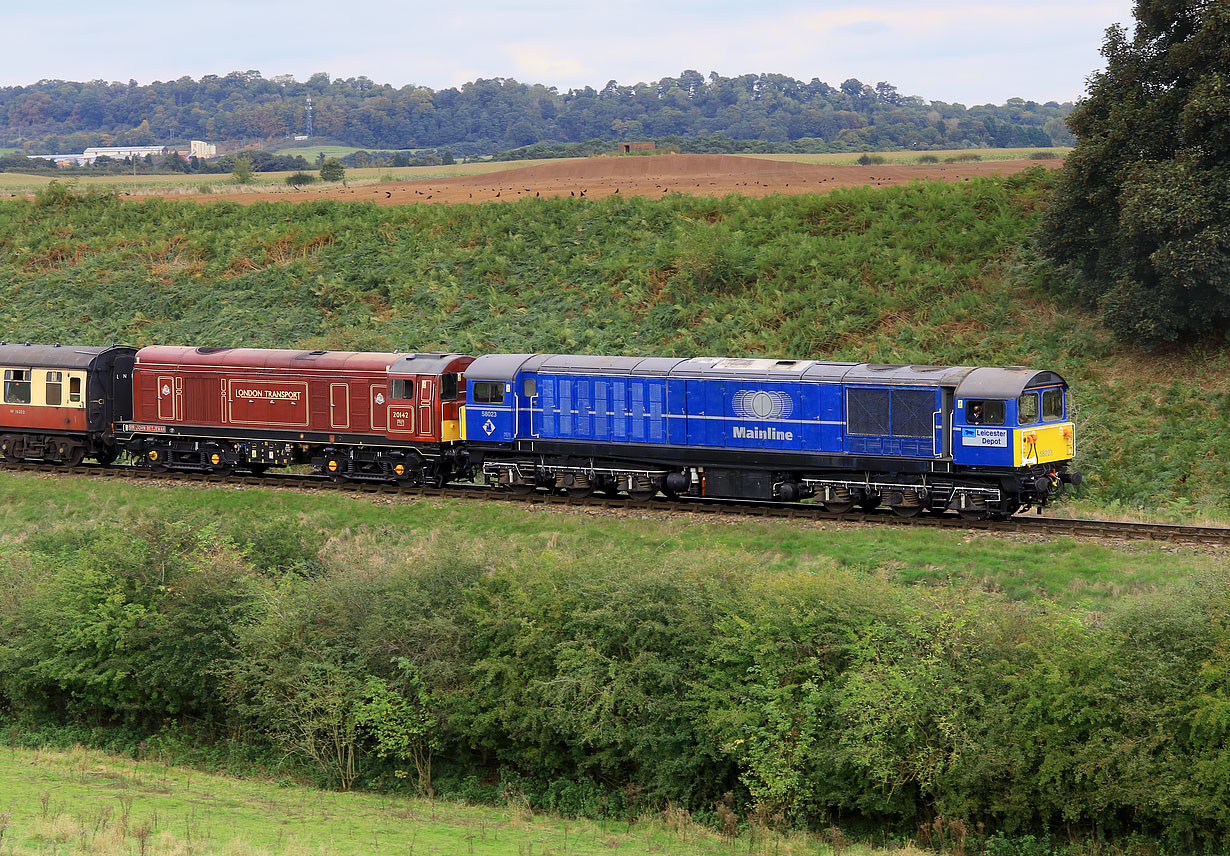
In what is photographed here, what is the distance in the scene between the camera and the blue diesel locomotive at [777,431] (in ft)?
93.8

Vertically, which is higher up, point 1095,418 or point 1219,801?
point 1095,418

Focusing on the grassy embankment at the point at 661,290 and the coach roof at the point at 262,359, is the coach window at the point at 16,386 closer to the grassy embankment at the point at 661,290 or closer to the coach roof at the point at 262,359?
the coach roof at the point at 262,359

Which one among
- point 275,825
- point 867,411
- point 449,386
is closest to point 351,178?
point 449,386

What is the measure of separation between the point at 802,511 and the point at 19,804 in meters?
18.5

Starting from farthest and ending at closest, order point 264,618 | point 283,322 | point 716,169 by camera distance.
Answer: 1. point 716,169
2. point 283,322
3. point 264,618

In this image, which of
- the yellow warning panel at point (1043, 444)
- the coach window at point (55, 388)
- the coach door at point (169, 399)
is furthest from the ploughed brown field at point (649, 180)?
the coach window at point (55, 388)

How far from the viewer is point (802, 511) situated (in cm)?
3088

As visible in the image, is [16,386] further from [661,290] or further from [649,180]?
[649,180]

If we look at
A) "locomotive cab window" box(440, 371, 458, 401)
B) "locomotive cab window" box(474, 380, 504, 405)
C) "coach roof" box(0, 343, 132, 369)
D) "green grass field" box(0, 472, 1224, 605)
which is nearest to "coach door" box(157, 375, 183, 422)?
"coach roof" box(0, 343, 132, 369)

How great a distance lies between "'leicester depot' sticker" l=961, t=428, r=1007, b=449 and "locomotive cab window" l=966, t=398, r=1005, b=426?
0.16m

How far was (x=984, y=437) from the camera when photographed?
28.3m

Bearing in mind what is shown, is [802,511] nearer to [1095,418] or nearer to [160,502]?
[1095,418]

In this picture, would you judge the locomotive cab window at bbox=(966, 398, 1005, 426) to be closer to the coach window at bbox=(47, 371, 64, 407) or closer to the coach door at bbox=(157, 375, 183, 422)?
the coach door at bbox=(157, 375, 183, 422)

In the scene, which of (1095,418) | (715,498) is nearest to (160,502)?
(715,498)
